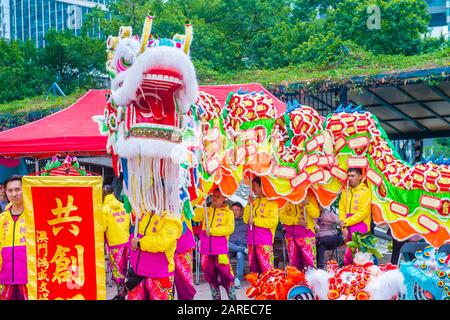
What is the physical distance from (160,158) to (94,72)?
48.4 ft

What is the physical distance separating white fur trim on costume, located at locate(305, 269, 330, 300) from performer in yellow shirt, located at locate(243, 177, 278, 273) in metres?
1.59

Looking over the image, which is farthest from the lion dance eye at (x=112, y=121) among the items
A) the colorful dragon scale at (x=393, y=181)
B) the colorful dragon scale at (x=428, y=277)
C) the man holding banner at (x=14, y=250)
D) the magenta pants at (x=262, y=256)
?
the magenta pants at (x=262, y=256)

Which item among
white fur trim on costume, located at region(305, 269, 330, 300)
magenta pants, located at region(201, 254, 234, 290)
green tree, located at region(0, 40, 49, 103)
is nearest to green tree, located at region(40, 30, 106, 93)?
green tree, located at region(0, 40, 49, 103)

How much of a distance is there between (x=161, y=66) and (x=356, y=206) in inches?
112

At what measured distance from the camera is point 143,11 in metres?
21.0

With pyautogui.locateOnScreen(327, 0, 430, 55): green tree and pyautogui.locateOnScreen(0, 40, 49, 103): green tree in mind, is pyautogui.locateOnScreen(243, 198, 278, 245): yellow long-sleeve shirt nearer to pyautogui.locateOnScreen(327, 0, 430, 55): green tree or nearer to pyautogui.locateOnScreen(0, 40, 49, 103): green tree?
pyautogui.locateOnScreen(0, 40, 49, 103): green tree

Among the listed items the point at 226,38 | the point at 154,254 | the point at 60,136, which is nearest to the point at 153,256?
the point at 154,254

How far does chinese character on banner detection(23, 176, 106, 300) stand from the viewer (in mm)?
5332

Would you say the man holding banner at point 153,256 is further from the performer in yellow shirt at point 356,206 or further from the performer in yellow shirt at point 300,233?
the performer in yellow shirt at point 300,233

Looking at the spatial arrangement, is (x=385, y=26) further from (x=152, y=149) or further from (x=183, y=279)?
(x=152, y=149)

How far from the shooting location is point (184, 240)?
6781mm

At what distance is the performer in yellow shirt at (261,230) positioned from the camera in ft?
26.2

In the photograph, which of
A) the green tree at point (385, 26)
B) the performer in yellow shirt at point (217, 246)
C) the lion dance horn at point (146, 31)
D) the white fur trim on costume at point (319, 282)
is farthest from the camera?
the green tree at point (385, 26)

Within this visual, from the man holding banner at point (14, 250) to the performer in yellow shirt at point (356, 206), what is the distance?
9.65 feet
